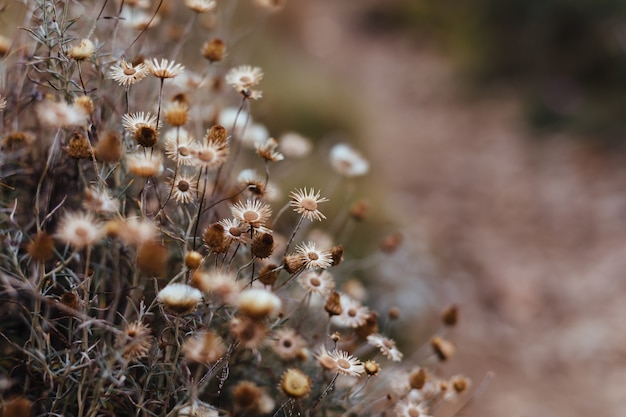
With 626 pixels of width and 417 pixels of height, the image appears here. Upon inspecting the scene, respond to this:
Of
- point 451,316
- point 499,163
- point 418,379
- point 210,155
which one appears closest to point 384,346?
point 418,379

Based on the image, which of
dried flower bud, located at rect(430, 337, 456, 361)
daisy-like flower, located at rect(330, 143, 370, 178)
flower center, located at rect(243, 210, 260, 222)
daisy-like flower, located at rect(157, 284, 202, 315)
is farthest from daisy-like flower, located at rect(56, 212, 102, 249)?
daisy-like flower, located at rect(330, 143, 370, 178)

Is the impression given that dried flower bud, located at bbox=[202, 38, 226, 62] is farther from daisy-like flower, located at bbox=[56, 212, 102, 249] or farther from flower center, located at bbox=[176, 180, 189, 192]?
daisy-like flower, located at bbox=[56, 212, 102, 249]

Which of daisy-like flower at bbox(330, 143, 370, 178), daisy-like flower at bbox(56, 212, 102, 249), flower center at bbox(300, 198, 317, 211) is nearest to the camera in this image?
daisy-like flower at bbox(56, 212, 102, 249)

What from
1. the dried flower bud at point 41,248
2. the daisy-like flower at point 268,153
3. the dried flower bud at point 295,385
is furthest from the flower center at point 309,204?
the dried flower bud at point 41,248

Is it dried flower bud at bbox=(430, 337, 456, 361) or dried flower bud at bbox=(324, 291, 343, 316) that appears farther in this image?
dried flower bud at bbox=(430, 337, 456, 361)

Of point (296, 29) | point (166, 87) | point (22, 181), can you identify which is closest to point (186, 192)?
point (22, 181)

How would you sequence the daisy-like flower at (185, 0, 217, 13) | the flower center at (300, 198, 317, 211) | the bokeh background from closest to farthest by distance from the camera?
1. the flower center at (300, 198, 317, 211)
2. the daisy-like flower at (185, 0, 217, 13)
3. the bokeh background

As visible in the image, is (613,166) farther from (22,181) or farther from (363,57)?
(22,181)
